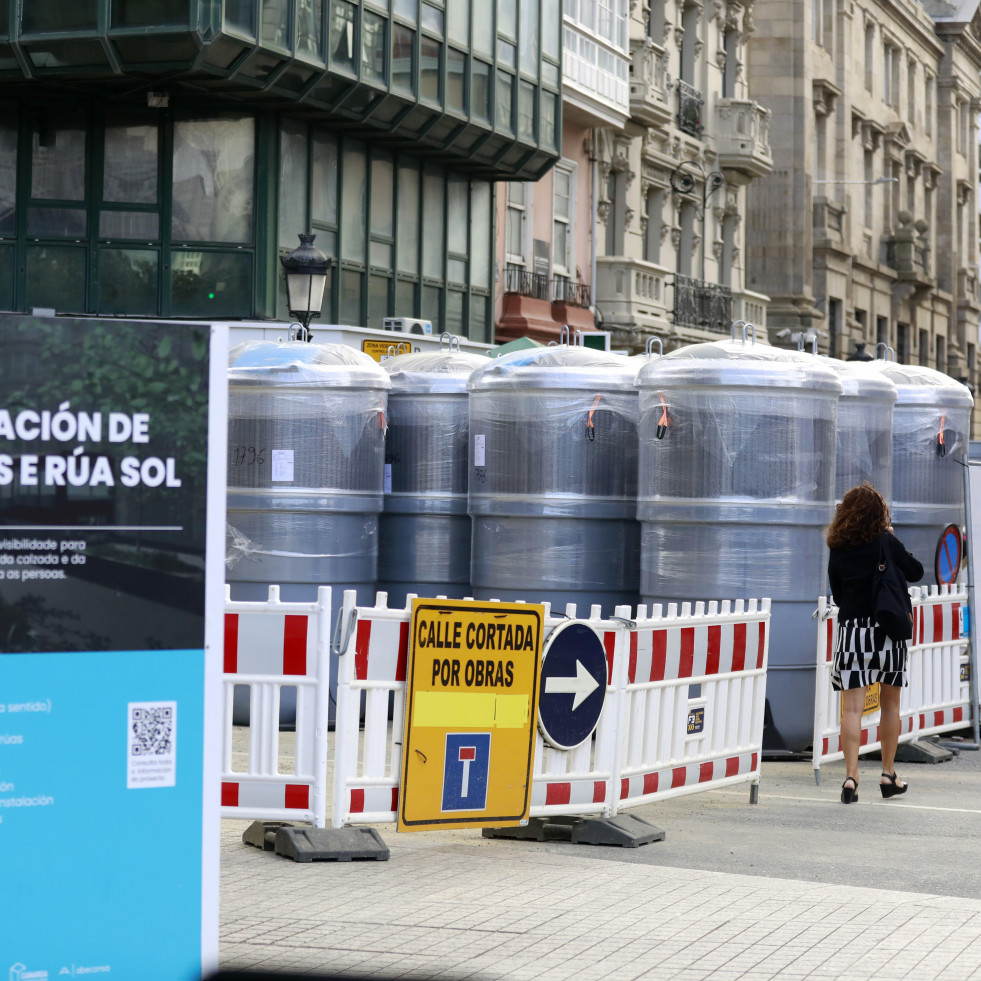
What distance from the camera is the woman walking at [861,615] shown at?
388 inches

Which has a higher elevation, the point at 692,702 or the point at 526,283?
the point at 526,283

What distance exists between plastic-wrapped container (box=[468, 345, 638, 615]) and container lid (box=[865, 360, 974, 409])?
266 cm

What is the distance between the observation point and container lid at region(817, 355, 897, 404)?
1259cm

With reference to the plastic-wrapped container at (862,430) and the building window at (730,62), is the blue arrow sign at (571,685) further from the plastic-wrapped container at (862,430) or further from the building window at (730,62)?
the building window at (730,62)

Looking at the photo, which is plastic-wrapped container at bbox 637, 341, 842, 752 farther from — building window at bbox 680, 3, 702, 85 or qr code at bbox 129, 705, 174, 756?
building window at bbox 680, 3, 702, 85

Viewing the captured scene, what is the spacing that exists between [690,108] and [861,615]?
28.2 meters

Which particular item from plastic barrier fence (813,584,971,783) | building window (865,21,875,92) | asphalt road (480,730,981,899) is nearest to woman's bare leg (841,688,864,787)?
asphalt road (480,730,981,899)

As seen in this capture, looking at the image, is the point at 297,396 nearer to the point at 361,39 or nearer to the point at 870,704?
the point at 870,704

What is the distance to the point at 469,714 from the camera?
308 inches

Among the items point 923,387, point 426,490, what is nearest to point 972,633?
point 923,387

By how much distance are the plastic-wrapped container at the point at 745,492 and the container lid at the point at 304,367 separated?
2.25 meters

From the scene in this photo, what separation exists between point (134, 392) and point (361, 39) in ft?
63.1

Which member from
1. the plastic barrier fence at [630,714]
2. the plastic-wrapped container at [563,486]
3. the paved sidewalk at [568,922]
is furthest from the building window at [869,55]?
the paved sidewalk at [568,922]

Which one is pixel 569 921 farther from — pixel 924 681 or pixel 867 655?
pixel 924 681
